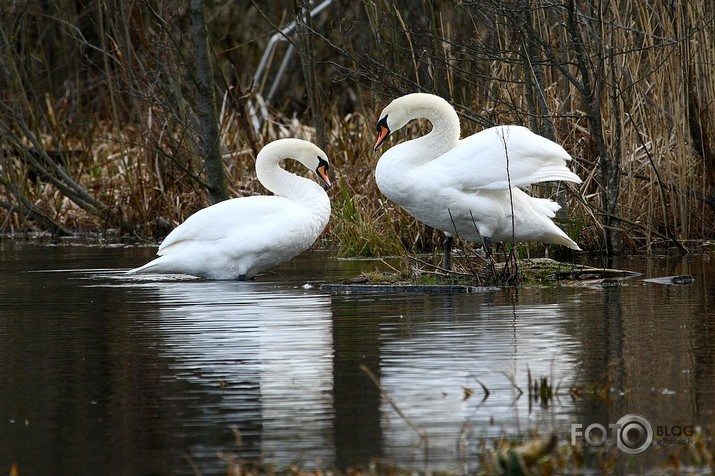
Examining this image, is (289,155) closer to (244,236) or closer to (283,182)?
(283,182)

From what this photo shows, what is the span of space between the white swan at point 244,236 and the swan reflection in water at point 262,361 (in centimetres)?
93

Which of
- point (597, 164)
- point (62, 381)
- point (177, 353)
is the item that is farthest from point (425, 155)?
point (62, 381)

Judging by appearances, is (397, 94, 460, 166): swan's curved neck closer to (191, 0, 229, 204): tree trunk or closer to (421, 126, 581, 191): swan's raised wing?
(421, 126, 581, 191): swan's raised wing

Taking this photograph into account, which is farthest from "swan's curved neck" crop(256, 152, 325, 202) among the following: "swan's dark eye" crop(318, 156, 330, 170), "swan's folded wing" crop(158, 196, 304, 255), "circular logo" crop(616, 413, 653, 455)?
"circular logo" crop(616, 413, 653, 455)

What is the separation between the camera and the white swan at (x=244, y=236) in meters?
10.0

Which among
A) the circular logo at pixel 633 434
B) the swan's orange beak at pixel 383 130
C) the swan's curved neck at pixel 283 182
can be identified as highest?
the swan's orange beak at pixel 383 130

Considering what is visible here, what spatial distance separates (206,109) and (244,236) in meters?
3.15

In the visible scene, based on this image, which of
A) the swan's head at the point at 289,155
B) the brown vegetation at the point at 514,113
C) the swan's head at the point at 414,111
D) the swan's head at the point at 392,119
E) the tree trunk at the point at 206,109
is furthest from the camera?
the tree trunk at the point at 206,109

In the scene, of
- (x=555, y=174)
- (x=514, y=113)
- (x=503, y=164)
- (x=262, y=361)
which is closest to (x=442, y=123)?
(x=503, y=164)

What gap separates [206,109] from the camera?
12.9 meters

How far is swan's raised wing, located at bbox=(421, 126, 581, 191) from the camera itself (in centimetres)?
891

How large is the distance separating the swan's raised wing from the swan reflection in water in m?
1.36

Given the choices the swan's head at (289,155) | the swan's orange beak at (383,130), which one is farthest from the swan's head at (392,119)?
the swan's head at (289,155)

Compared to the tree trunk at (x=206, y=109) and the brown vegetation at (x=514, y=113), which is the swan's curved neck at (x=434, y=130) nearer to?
the brown vegetation at (x=514, y=113)
